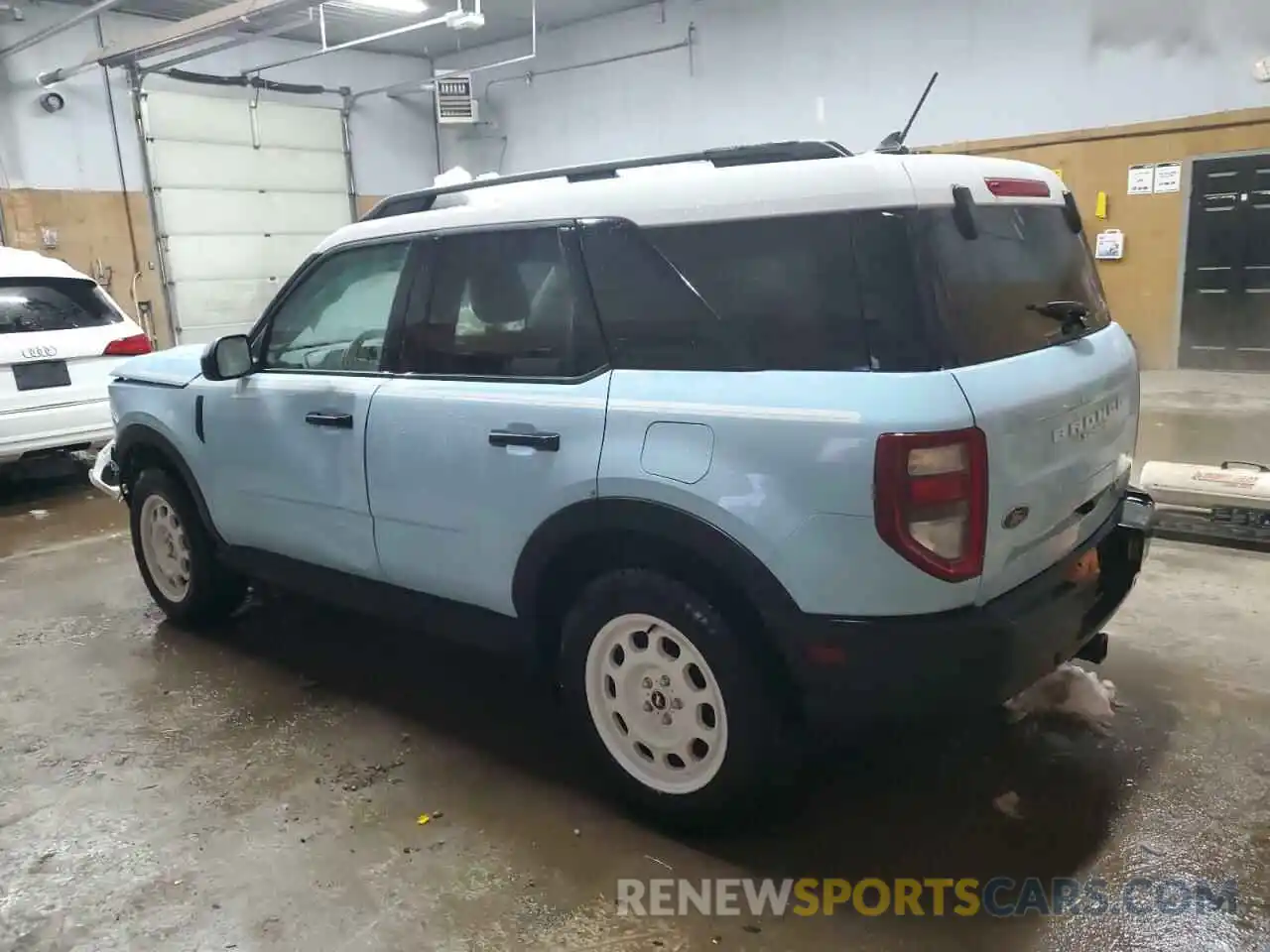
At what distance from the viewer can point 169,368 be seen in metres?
3.85

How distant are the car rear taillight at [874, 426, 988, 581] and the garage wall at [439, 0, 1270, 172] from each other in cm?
824

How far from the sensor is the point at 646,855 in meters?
2.44

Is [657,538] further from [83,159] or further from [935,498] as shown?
[83,159]

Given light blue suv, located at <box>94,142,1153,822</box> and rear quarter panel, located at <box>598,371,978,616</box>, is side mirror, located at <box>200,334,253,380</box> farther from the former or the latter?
rear quarter panel, located at <box>598,371,978,616</box>

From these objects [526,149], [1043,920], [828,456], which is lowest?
[1043,920]

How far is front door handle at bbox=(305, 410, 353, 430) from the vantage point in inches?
120

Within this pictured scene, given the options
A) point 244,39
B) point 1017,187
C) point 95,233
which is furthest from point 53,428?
point 1017,187

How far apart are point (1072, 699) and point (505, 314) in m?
2.15

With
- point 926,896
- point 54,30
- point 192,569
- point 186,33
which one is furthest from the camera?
point 54,30

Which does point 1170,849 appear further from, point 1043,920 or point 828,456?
point 828,456

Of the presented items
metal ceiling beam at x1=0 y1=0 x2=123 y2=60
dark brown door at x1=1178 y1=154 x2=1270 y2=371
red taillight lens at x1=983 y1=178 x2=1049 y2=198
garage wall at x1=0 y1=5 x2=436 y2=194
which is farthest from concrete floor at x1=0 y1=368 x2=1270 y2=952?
garage wall at x1=0 y1=5 x2=436 y2=194

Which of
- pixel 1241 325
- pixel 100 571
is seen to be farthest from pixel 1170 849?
pixel 1241 325

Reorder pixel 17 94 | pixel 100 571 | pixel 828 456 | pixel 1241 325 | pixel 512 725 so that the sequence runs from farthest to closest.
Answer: pixel 17 94 < pixel 1241 325 < pixel 100 571 < pixel 512 725 < pixel 828 456

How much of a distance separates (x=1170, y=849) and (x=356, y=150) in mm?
13711
